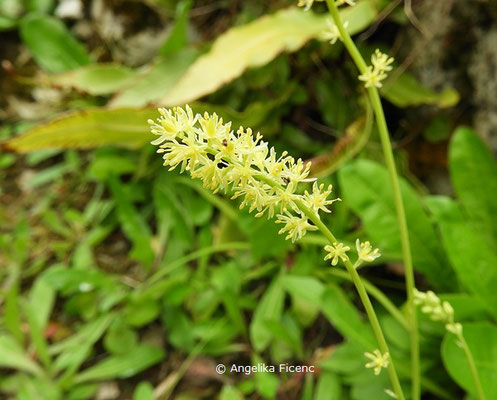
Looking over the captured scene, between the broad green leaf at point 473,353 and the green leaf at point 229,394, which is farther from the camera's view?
the green leaf at point 229,394

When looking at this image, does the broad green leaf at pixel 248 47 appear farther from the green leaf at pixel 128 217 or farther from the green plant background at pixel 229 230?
the green leaf at pixel 128 217

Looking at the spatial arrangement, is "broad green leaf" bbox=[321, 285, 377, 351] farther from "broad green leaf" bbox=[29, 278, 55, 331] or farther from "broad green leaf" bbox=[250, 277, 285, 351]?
"broad green leaf" bbox=[29, 278, 55, 331]

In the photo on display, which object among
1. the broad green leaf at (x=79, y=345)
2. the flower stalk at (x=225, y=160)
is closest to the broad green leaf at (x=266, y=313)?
the broad green leaf at (x=79, y=345)

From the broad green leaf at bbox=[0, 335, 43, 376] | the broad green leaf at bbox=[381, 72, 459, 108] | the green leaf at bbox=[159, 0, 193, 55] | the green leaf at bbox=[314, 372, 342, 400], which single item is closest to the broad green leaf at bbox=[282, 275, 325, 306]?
the green leaf at bbox=[314, 372, 342, 400]

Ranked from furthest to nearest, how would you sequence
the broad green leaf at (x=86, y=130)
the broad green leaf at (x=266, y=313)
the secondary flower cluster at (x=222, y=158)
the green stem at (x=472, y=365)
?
the broad green leaf at (x=86, y=130), the broad green leaf at (x=266, y=313), the green stem at (x=472, y=365), the secondary flower cluster at (x=222, y=158)

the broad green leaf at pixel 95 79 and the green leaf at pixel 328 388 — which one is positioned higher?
the broad green leaf at pixel 95 79

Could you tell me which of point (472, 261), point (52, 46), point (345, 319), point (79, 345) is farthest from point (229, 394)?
point (52, 46)

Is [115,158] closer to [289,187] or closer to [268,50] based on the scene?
[268,50]
